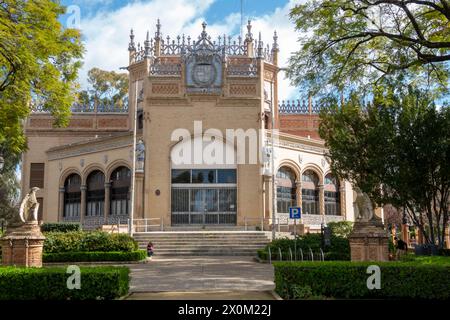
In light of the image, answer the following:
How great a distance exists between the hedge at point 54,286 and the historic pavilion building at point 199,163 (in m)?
19.1

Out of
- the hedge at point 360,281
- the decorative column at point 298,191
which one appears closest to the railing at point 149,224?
the decorative column at point 298,191

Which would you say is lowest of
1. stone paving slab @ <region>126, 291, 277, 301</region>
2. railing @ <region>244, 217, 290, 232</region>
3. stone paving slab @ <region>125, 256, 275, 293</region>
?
stone paving slab @ <region>125, 256, 275, 293</region>

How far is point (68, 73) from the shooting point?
17344mm

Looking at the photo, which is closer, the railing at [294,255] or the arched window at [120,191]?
the railing at [294,255]

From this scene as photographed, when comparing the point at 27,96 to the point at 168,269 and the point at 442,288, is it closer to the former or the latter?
the point at 168,269

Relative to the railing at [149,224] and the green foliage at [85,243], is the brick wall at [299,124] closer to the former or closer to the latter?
the railing at [149,224]

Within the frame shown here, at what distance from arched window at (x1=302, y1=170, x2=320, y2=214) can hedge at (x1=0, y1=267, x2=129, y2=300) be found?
82.4 ft

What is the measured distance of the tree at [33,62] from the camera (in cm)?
1456

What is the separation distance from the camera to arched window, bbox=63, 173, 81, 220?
36.1m

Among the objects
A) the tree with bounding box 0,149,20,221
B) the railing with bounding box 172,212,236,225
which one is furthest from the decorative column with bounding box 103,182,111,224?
the tree with bounding box 0,149,20,221

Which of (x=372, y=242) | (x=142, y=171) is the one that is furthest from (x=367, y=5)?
(x=142, y=171)

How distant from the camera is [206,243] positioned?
25.5 m

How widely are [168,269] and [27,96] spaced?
8048 millimetres

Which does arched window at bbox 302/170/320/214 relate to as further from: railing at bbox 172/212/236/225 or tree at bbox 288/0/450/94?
tree at bbox 288/0/450/94
